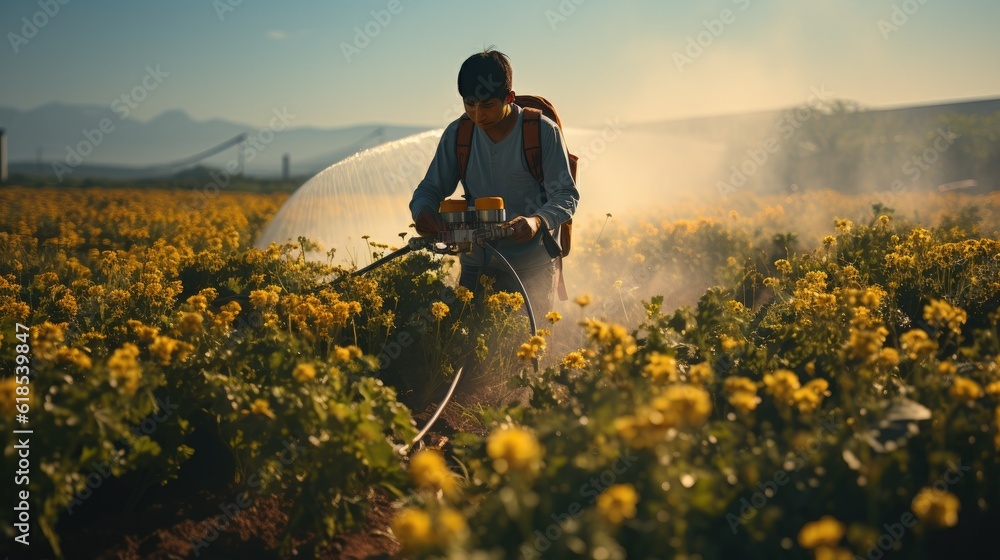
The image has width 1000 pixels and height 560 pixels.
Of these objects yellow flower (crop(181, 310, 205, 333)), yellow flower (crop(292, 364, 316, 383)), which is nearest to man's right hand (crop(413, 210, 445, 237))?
yellow flower (crop(181, 310, 205, 333))

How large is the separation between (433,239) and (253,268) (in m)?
1.94

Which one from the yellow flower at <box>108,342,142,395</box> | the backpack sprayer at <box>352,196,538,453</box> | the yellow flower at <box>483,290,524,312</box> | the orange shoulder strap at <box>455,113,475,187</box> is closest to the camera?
the yellow flower at <box>108,342,142,395</box>

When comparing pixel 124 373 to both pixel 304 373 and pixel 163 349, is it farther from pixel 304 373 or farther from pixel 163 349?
pixel 304 373

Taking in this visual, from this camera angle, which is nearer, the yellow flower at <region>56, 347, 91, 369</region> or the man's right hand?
the yellow flower at <region>56, 347, 91, 369</region>

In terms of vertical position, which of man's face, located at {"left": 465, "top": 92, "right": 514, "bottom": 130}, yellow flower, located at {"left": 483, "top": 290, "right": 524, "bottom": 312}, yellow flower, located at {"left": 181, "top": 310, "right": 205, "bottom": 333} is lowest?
yellow flower, located at {"left": 483, "top": 290, "right": 524, "bottom": 312}

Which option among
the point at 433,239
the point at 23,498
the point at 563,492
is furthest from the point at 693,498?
the point at 433,239

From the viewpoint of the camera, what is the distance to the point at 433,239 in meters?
4.34

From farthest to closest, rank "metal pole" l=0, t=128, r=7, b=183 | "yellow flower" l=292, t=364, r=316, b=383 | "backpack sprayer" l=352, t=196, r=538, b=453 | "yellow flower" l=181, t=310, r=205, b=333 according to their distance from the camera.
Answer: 1. "metal pole" l=0, t=128, r=7, b=183
2. "backpack sprayer" l=352, t=196, r=538, b=453
3. "yellow flower" l=181, t=310, r=205, b=333
4. "yellow flower" l=292, t=364, r=316, b=383

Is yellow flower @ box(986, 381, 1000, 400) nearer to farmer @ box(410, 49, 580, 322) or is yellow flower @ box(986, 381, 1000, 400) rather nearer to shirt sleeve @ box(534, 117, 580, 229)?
farmer @ box(410, 49, 580, 322)

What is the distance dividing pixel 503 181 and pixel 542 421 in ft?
7.93

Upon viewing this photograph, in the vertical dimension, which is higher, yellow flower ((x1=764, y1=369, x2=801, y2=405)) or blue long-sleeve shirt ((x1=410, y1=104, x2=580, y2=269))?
blue long-sleeve shirt ((x1=410, y1=104, x2=580, y2=269))

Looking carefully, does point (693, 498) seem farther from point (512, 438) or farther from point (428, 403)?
point (428, 403)

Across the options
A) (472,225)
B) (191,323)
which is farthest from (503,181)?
(191,323)

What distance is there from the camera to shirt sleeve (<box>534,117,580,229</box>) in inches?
175
